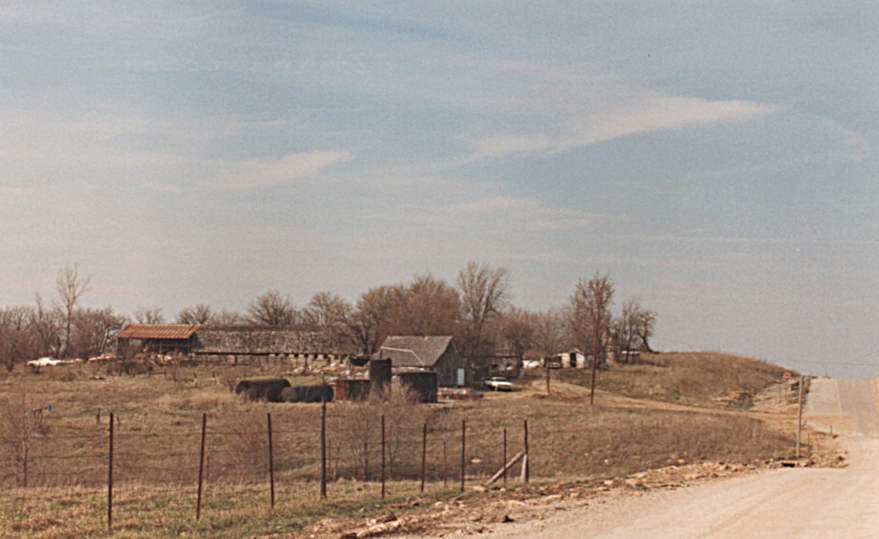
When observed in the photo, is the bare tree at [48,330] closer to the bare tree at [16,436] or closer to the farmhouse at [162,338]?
the farmhouse at [162,338]

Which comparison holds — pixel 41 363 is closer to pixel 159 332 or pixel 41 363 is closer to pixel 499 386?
pixel 159 332

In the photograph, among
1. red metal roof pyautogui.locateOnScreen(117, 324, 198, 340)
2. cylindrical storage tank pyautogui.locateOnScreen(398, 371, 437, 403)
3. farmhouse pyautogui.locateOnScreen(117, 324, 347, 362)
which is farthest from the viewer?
red metal roof pyautogui.locateOnScreen(117, 324, 198, 340)

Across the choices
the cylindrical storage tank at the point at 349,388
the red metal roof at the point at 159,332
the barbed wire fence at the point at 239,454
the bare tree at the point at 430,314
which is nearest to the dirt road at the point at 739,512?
the barbed wire fence at the point at 239,454

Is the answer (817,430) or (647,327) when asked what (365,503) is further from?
(647,327)

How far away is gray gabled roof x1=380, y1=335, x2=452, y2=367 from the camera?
73438 mm

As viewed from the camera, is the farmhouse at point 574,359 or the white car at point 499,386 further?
the farmhouse at point 574,359

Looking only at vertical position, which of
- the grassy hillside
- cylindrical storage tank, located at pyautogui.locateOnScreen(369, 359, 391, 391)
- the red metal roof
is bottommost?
the grassy hillside

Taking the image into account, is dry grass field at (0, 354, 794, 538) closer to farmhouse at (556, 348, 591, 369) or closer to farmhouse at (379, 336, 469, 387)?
farmhouse at (379, 336, 469, 387)

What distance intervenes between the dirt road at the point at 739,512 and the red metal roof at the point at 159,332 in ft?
275

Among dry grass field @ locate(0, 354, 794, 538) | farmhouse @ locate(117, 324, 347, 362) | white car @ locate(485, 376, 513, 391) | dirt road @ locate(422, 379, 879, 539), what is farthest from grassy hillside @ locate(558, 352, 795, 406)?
dirt road @ locate(422, 379, 879, 539)

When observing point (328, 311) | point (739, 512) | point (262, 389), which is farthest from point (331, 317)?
point (739, 512)

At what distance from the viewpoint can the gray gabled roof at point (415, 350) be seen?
7344 centimetres

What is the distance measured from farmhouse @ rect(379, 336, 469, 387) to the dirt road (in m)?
47.6

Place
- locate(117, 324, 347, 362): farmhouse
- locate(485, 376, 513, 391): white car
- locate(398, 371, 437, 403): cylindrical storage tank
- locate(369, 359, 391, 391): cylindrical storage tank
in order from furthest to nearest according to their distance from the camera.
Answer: locate(117, 324, 347, 362): farmhouse → locate(485, 376, 513, 391): white car → locate(369, 359, 391, 391): cylindrical storage tank → locate(398, 371, 437, 403): cylindrical storage tank
